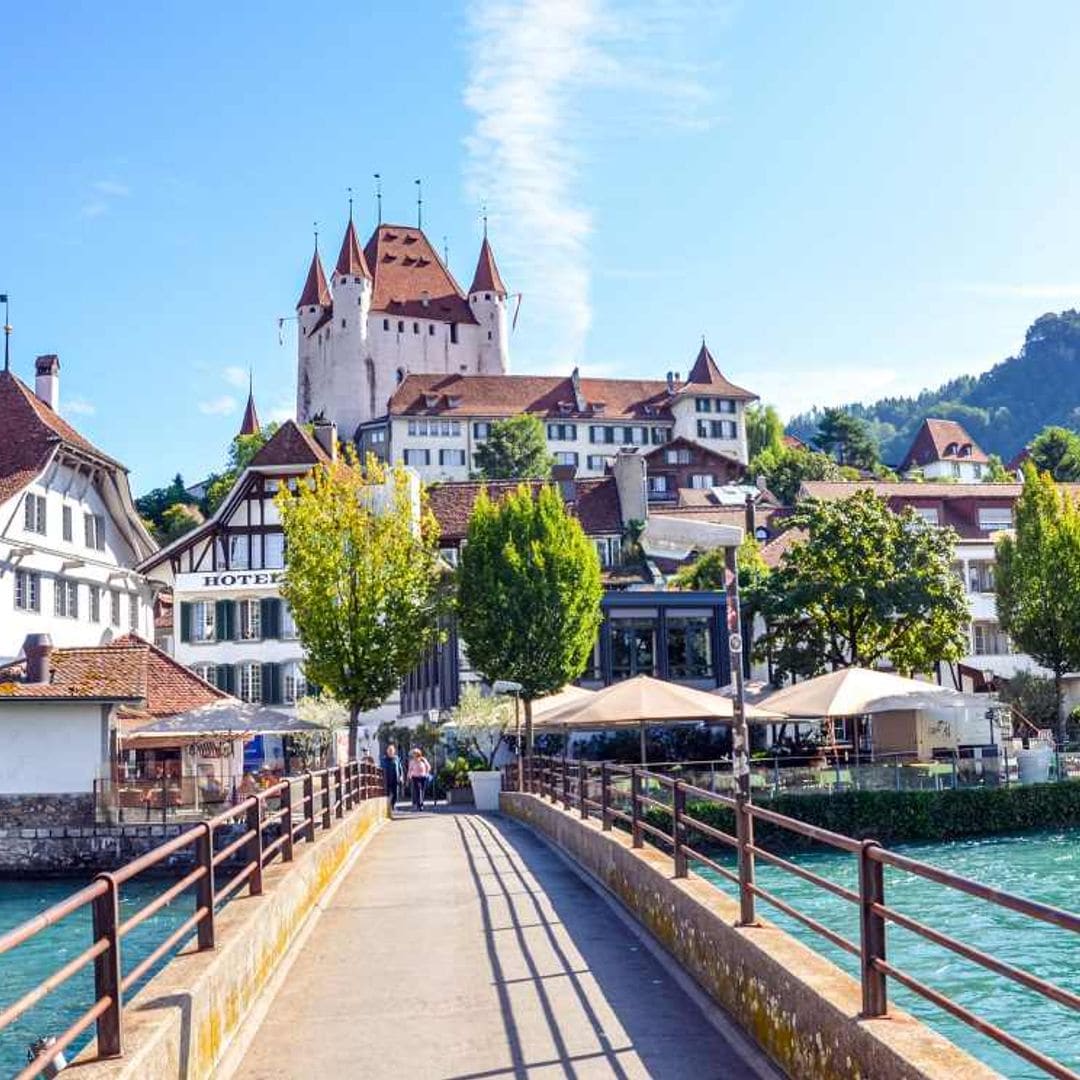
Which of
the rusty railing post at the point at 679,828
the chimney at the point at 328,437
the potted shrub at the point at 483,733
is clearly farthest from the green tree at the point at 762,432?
the rusty railing post at the point at 679,828

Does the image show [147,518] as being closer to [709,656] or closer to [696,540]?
[709,656]

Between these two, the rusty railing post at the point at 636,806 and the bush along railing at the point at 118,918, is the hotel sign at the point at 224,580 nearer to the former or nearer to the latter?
the bush along railing at the point at 118,918

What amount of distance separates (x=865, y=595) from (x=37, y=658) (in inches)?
941

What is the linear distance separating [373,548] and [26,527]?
10.7 meters

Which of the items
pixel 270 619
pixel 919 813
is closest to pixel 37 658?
pixel 270 619

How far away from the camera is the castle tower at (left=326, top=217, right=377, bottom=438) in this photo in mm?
136000

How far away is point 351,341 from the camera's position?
451 ft

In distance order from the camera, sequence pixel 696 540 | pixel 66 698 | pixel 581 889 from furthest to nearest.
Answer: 1. pixel 66 698
2. pixel 581 889
3. pixel 696 540

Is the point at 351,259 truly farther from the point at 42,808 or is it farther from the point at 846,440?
the point at 42,808

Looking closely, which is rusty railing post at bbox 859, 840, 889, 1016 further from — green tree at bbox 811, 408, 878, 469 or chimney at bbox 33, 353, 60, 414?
green tree at bbox 811, 408, 878, 469

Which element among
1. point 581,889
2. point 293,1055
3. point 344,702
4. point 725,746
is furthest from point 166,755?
point 293,1055

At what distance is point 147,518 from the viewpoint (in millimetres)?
120188

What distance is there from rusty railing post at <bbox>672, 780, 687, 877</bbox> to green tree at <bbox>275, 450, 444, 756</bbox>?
29.4 meters

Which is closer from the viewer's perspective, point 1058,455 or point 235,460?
point 1058,455
